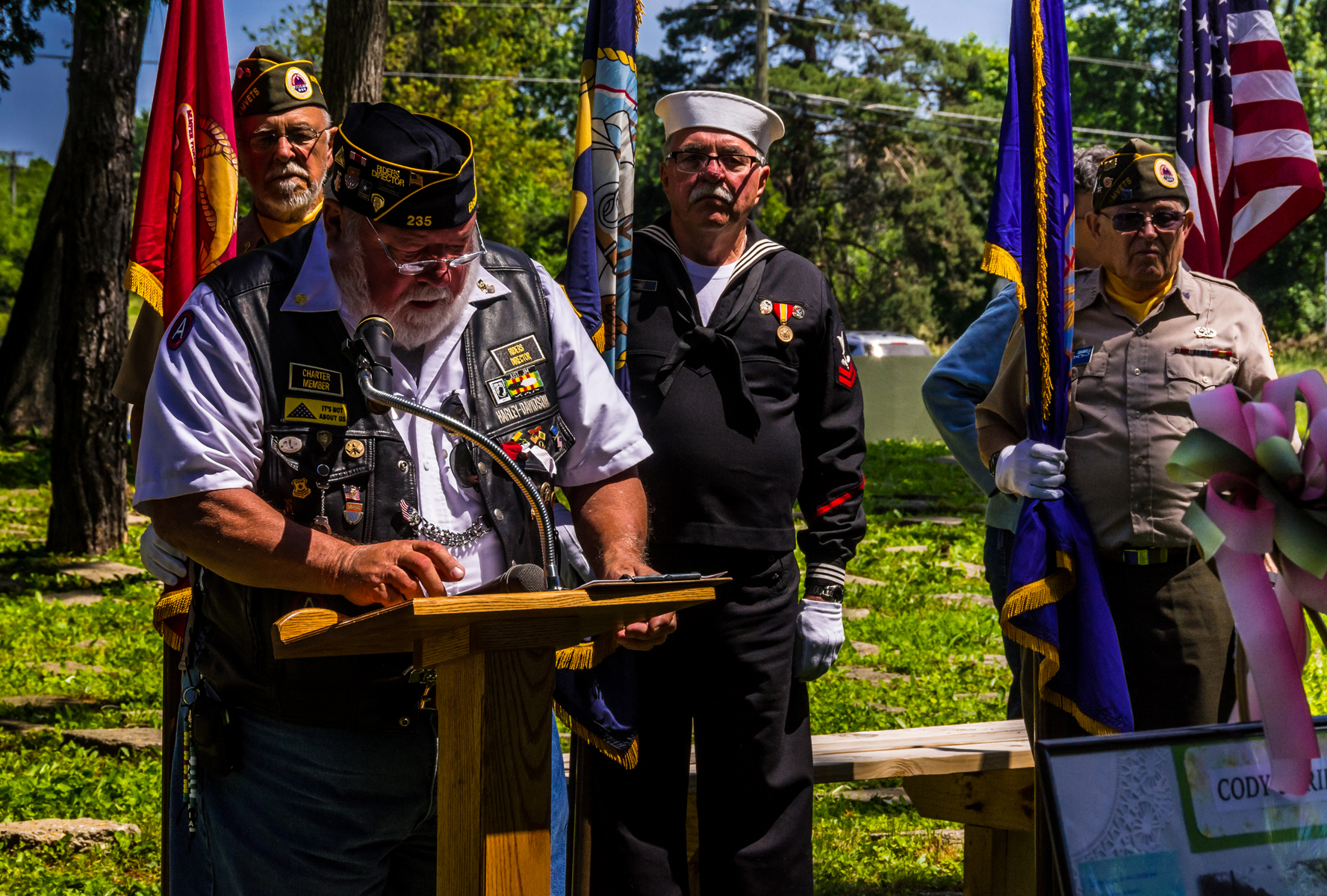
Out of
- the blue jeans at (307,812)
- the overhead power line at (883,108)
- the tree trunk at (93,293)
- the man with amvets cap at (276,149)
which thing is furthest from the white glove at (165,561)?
the overhead power line at (883,108)

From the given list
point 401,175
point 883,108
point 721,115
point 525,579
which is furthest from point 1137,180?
point 883,108

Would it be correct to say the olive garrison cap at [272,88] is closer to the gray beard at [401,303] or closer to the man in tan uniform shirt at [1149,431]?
the gray beard at [401,303]

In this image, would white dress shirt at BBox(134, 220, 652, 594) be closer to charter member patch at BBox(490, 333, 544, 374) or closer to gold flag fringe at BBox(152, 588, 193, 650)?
charter member patch at BBox(490, 333, 544, 374)

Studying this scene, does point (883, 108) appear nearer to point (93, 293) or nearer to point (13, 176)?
point (93, 293)

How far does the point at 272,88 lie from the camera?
347cm

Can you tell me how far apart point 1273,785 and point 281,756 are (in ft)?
5.38

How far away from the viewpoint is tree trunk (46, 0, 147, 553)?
29.6 ft

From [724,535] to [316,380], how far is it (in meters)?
1.25

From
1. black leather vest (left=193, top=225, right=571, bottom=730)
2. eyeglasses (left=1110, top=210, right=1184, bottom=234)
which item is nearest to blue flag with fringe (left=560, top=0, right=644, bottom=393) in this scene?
black leather vest (left=193, top=225, right=571, bottom=730)

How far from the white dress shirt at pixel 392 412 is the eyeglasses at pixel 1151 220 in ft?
5.37

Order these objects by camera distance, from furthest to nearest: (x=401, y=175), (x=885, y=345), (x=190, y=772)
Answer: (x=885, y=345) → (x=190, y=772) → (x=401, y=175)

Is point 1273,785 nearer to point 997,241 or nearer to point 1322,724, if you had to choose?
point 1322,724

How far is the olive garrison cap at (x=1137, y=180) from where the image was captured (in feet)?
11.1

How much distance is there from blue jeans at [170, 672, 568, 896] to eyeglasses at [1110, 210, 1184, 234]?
84.7 inches
